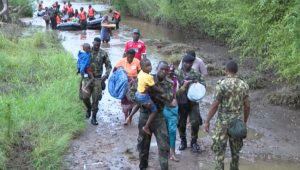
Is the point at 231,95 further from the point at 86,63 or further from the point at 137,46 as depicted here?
the point at 137,46

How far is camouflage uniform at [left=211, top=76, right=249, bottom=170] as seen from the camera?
4543mm

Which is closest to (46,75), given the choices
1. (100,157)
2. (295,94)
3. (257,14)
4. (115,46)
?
(100,157)

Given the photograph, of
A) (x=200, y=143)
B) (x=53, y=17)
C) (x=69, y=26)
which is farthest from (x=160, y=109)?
(x=53, y=17)

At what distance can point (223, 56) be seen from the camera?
15523mm

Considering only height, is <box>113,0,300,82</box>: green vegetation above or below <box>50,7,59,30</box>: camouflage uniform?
Answer: above

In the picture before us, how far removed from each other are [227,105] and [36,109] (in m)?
3.71

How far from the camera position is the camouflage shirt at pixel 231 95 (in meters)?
4.54

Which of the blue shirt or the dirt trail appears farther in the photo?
the blue shirt

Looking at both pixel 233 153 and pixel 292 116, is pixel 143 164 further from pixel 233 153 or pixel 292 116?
pixel 292 116

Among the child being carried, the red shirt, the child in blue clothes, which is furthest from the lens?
the red shirt

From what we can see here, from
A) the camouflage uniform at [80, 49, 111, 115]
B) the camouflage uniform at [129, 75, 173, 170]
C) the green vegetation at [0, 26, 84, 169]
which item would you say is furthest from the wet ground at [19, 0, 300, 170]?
the camouflage uniform at [129, 75, 173, 170]

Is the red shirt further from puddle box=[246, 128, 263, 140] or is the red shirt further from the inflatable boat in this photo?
the inflatable boat

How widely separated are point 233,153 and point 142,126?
51.8 inches

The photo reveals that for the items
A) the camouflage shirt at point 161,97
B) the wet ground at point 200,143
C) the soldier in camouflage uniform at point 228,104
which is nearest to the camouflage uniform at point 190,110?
the wet ground at point 200,143
